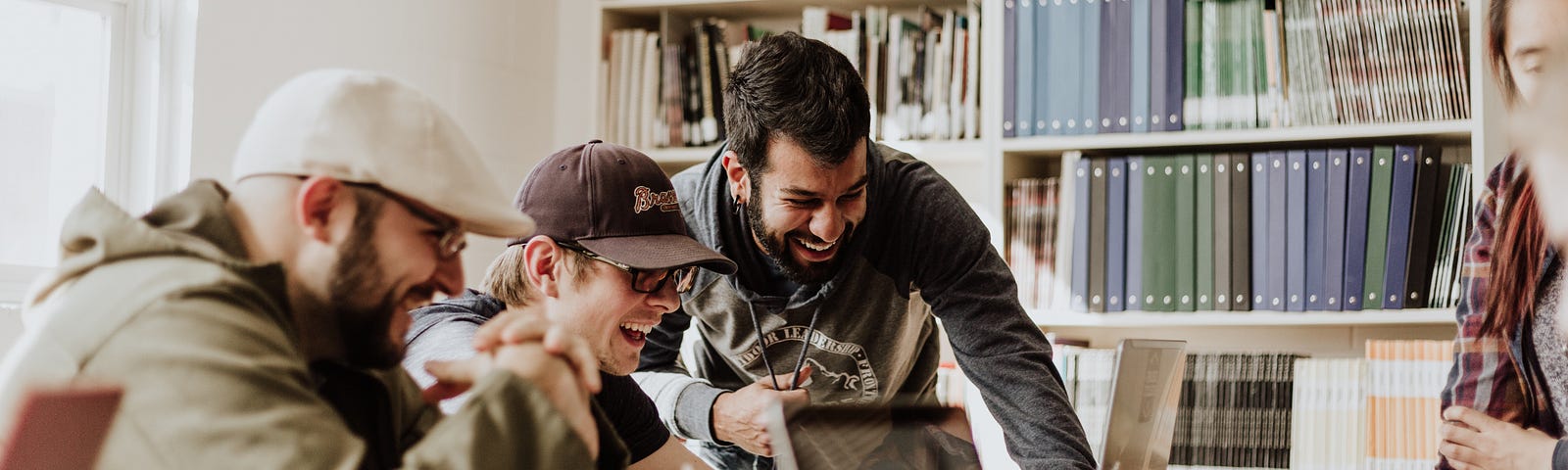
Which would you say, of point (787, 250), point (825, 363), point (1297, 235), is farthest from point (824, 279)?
point (1297, 235)

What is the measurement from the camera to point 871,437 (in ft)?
4.00

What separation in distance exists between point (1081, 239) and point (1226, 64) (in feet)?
1.58

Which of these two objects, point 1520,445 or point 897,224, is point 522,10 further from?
point 1520,445

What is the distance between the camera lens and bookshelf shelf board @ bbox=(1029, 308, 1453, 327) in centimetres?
266

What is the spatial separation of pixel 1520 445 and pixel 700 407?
109 centimetres

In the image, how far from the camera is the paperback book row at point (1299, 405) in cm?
264

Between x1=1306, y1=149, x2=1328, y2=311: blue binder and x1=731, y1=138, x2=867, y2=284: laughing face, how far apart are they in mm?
1308

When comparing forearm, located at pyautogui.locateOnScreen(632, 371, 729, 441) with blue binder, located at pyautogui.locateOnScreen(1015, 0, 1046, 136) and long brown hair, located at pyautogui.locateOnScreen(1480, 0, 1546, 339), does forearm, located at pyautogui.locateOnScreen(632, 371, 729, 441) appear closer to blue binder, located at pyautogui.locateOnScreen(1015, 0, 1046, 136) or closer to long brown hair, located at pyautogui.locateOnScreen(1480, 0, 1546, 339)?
long brown hair, located at pyautogui.locateOnScreen(1480, 0, 1546, 339)

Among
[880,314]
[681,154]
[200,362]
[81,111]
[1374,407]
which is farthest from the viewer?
[681,154]

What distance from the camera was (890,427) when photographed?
1243 millimetres

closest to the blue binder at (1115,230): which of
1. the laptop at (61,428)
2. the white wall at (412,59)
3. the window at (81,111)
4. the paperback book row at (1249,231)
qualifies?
the paperback book row at (1249,231)

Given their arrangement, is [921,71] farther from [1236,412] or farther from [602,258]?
[602,258]

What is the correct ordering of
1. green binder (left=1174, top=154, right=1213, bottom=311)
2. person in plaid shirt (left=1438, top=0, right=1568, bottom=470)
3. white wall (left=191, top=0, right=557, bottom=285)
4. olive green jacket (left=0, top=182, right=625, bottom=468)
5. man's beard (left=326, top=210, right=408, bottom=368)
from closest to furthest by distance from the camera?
olive green jacket (left=0, top=182, right=625, bottom=468) < man's beard (left=326, top=210, right=408, bottom=368) < person in plaid shirt (left=1438, top=0, right=1568, bottom=470) < white wall (left=191, top=0, right=557, bottom=285) < green binder (left=1174, top=154, right=1213, bottom=311)

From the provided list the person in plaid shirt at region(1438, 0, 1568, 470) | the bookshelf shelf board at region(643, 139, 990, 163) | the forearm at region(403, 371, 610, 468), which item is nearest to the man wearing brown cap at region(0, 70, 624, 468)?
the forearm at region(403, 371, 610, 468)
